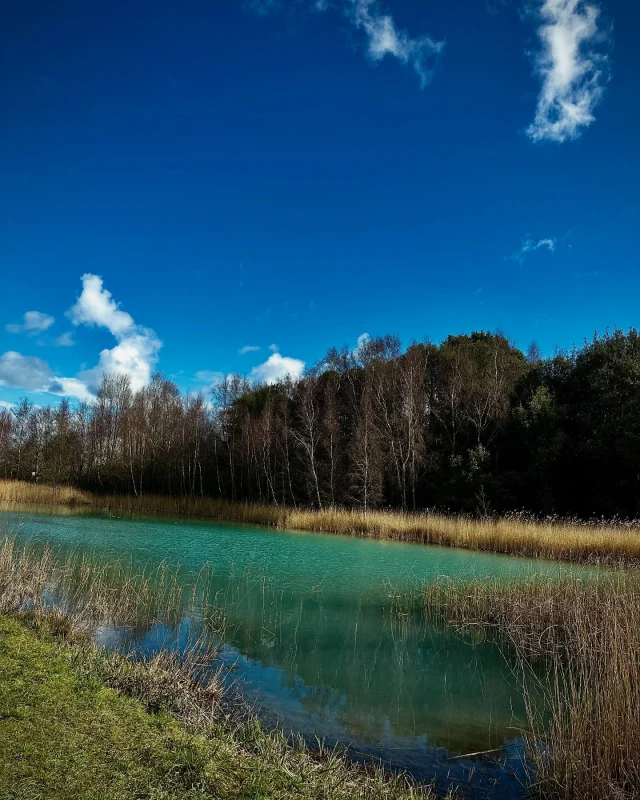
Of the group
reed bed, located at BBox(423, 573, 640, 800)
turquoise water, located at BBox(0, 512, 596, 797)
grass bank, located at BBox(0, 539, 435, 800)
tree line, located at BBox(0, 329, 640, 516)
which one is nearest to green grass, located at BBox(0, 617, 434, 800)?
grass bank, located at BBox(0, 539, 435, 800)

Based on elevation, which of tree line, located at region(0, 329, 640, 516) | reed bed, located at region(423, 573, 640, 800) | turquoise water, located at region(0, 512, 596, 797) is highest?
tree line, located at region(0, 329, 640, 516)

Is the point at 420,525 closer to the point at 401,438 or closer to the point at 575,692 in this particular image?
the point at 401,438

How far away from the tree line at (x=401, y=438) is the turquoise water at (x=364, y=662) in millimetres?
11195

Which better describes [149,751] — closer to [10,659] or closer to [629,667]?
[10,659]

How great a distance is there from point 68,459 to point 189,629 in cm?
4214

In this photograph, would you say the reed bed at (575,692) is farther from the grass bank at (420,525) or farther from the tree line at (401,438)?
the tree line at (401,438)

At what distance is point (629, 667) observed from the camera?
4535 millimetres

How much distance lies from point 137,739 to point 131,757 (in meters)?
0.28

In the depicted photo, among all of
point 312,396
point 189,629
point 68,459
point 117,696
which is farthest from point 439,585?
point 68,459

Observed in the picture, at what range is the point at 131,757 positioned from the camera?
3379 mm

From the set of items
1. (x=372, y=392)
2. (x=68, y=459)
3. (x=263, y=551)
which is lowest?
(x=263, y=551)

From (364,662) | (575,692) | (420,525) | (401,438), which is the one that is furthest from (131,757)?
(401,438)

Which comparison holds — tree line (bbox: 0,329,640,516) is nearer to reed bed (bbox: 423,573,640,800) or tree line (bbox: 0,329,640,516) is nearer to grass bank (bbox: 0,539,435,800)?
reed bed (bbox: 423,573,640,800)

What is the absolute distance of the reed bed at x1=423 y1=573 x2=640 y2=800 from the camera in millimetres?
3768
